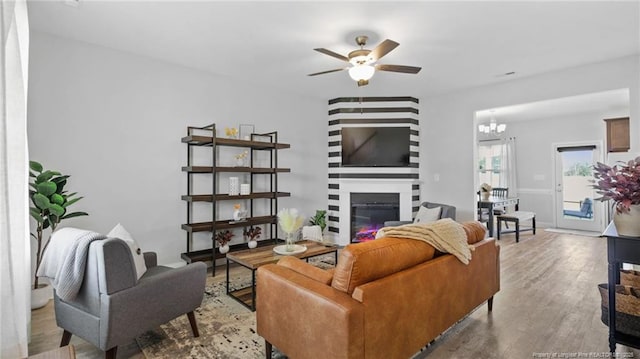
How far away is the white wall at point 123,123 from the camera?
10.4ft

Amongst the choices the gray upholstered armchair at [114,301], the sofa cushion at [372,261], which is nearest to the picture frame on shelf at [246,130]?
the gray upholstered armchair at [114,301]

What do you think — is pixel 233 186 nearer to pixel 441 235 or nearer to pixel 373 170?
pixel 373 170

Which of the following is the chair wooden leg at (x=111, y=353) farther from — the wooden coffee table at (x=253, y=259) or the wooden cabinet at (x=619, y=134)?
the wooden cabinet at (x=619, y=134)

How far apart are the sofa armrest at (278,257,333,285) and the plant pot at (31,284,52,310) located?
2.50 meters

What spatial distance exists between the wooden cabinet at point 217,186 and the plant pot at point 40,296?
1.28 metres

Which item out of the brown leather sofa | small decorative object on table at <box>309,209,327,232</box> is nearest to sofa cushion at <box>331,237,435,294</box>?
the brown leather sofa

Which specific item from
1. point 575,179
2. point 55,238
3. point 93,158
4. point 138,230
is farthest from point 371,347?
point 575,179

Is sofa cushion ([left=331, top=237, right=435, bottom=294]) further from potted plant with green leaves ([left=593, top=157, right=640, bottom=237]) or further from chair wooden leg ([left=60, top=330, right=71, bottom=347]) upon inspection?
chair wooden leg ([left=60, top=330, right=71, bottom=347])

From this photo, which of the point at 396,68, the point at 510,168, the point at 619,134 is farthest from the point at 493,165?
the point at 396,68

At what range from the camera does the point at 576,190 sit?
274 inches

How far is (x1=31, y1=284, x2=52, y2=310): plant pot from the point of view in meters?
2.81

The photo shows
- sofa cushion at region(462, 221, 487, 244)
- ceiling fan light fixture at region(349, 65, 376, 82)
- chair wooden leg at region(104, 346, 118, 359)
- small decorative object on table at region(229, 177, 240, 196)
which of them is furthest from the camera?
small decorative object on table at region(229, 177, 240, 196)

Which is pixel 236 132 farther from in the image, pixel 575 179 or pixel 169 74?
pixel 575 179

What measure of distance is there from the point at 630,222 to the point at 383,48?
2160 mm
